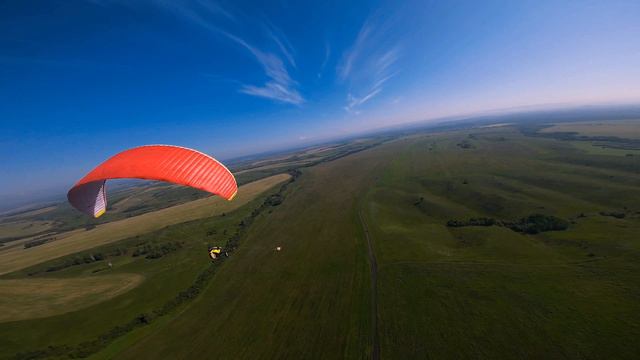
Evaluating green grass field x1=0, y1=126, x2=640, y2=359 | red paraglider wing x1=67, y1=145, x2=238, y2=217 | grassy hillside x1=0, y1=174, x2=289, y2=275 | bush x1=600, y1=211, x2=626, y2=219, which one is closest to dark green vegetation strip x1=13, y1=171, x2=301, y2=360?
green grass field x1=0, y1=126, x2=640, y2=359

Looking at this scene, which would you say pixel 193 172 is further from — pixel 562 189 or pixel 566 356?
pixel 562 189

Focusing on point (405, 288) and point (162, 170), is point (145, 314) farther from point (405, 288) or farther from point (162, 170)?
point (405, 288)

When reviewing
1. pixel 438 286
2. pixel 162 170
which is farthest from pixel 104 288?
pixel 438 286

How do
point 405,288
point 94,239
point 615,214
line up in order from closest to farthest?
point 405,288, point 615,214, point 94,239

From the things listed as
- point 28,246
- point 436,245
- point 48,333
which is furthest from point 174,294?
point 28,246

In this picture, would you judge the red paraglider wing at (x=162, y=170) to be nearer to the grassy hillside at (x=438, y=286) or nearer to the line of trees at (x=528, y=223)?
the grassy hillside at (x=438, y=286)

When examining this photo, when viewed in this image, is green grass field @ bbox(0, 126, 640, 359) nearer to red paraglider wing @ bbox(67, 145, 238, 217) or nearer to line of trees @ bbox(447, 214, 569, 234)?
line of trees @ bbox(447, 214, 569, 234)
